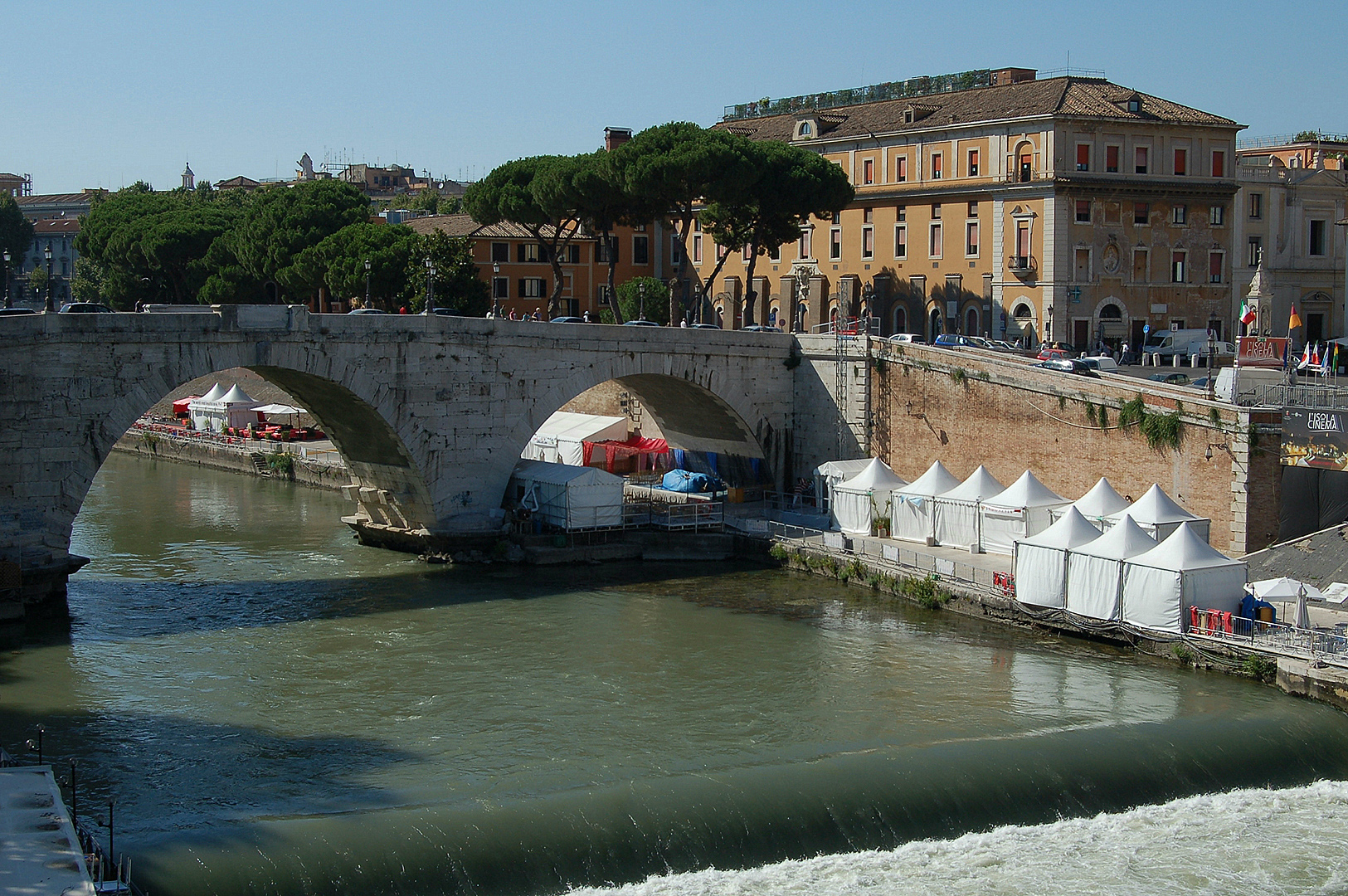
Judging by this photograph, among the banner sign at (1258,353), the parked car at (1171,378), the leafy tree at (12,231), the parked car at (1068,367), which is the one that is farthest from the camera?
the leafy tree at (12,231)

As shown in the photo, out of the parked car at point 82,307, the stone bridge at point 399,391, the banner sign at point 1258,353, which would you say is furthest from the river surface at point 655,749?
the banner sign at point 1258,353

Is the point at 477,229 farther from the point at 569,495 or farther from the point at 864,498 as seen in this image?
the point at 864,498

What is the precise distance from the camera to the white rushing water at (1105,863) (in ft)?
63.6

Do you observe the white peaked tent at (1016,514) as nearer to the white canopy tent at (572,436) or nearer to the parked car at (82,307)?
the white canopy tent at (572,436)

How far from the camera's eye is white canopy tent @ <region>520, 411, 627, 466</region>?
154 feet

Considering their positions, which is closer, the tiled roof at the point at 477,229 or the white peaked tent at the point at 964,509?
the white peaked tent at the point at 964,509

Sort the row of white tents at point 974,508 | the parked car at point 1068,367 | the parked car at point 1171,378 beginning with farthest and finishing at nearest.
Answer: the parked car at point 1171,378, the parked car at point 1068,367, the row of white tents at point 974,508

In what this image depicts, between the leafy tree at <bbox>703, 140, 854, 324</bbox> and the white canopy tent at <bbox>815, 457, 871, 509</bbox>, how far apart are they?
46.5 ft

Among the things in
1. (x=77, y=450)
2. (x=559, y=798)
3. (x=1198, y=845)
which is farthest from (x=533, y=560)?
(x=1198, y=845)

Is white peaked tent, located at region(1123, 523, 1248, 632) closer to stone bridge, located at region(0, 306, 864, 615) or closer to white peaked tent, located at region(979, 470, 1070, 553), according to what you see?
white peaked tent, located at region(979, 470, 1070, 553)

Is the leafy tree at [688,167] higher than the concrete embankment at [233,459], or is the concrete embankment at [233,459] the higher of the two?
the leafy tree at [688,167]

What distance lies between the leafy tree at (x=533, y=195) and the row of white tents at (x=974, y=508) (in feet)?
64.8

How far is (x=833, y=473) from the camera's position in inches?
1554

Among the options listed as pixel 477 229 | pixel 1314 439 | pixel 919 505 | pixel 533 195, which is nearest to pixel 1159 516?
pixel 1314 439
